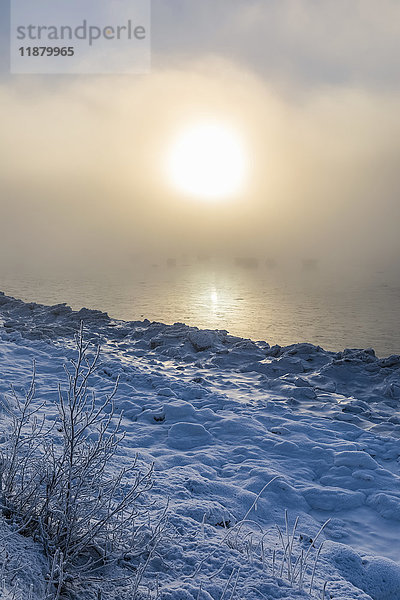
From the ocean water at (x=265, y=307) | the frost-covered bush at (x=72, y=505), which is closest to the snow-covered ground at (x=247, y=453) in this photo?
the frost-covered bush at (x=72, y=505)

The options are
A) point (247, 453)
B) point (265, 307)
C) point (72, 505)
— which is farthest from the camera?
point (265, 307)

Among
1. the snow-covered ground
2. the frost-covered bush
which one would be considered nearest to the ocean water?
the snow-covered ground

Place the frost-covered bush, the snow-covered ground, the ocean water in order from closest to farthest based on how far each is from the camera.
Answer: the frost-covered bush
the snow-covered ground
the ocean water

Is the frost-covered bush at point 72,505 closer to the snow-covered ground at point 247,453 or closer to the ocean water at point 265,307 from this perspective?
→ the snow-covered ground at point 247,453

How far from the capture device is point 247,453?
5324 mm

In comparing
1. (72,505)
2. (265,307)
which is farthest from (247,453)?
(265,307)

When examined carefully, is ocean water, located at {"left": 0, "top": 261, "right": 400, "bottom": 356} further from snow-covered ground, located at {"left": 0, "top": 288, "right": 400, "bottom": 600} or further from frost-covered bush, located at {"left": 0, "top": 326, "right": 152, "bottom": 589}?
frost-covered bush, located at {"left": 0, "top": 326, "right": 152, "bottom": 589}

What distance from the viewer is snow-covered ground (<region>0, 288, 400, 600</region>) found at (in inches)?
117

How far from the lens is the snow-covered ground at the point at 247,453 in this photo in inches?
117

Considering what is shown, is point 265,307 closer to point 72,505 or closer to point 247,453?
point 247,453

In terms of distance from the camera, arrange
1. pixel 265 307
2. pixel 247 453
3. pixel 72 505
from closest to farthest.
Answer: pixel 72 505
pixel 247 453
pixel 265 307

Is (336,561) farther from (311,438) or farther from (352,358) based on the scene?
(352,358)

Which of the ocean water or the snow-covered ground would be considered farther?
the ocean water

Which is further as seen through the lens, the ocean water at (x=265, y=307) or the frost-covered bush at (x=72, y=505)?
the ocean water at (x=265, y=307)
